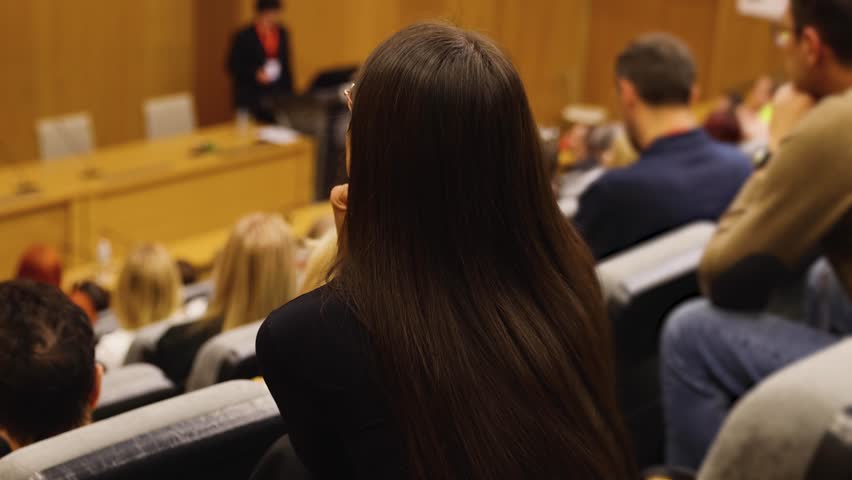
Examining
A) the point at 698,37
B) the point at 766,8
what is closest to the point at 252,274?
the point at 766,8

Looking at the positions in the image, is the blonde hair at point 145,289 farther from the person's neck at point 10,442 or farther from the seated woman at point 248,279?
the person's neck at point 10,442

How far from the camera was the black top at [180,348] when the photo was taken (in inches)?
117

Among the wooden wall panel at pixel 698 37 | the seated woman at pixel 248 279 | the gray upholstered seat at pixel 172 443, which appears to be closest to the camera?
the gray upholstered seat at pixel 172 443

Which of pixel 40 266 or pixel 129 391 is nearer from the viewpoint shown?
pixel 129 391

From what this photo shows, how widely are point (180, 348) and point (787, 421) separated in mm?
1798

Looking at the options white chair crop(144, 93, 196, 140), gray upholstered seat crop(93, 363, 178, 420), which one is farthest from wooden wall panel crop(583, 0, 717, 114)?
gray upholstered seat crop(93, 363, 178, 420)

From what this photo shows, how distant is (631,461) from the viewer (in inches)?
73.3

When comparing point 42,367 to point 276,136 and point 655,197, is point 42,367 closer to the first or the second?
point 655,197

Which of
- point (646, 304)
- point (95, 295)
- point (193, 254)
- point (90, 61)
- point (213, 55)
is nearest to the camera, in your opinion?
point (646, 304)

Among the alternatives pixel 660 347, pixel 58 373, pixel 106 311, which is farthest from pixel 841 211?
pixel 106 311

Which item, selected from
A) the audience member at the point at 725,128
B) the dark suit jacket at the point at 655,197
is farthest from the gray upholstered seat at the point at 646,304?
the audience member at the point at 725,128

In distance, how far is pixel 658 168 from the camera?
3.73 m

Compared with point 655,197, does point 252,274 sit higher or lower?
lower

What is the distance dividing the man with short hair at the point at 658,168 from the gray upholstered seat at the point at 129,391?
5.14ft
